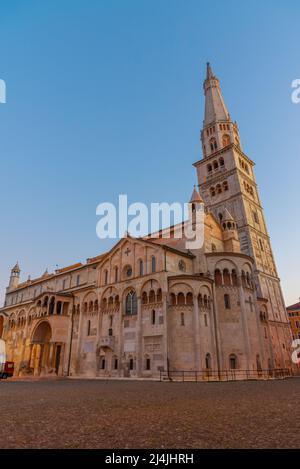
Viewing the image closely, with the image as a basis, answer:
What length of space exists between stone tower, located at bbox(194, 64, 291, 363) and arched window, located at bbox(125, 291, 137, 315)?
18190mm

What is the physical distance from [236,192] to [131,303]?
26.2 meters

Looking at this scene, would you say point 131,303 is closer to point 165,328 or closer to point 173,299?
point 173,299

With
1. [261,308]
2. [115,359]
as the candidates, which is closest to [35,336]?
[115,359]

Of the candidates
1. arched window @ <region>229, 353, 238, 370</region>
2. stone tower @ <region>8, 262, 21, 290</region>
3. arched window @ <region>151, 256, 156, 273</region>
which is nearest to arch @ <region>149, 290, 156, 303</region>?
arched window @ <region>151, 256, 156, 273</region>

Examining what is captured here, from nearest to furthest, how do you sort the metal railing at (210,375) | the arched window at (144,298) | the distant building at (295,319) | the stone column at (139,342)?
1. the metal railing at (210,375)
2. the stone column at (139,342)
3. the arched window at (144,298)
4. the distant building at (295,319)

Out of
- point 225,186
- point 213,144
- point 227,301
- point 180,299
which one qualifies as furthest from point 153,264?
point 213,144

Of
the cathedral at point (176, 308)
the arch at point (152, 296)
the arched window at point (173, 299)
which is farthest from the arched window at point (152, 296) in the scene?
the arched window at point (173, 299)

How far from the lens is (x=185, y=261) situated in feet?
115

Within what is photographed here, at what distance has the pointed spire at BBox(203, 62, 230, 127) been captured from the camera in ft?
186

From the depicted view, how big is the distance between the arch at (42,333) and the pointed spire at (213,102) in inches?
1883

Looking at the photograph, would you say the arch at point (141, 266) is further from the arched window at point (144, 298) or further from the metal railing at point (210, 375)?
the metal railing at point (210, 375)

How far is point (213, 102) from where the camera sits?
59094mm

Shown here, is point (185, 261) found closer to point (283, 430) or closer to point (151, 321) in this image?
point (151, 321)

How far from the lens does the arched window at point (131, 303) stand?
111ft
